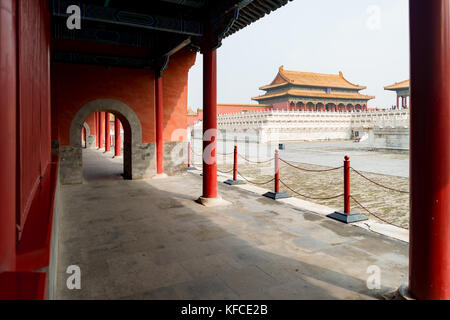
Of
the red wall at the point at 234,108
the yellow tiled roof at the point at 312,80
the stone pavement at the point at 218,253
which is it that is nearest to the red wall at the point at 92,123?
the stone pavement at the point at 218,253

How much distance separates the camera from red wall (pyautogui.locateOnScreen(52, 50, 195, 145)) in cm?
859

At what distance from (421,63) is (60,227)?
16.5 ft

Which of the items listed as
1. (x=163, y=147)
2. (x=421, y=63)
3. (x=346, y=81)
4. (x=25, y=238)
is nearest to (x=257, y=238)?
(x=421, y=63)

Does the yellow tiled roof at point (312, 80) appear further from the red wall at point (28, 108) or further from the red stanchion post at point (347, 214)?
the red wall at point (28, 108)

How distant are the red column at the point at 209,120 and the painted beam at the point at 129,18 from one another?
0.63 metres

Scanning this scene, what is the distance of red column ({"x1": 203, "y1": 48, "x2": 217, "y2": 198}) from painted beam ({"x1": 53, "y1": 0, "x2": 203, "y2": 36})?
0.63 m

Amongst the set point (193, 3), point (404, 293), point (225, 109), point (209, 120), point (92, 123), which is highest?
point (225, 109)

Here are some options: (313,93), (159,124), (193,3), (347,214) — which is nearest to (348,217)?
(347,214)

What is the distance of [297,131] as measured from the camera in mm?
37250

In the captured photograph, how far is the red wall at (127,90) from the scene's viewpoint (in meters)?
8.59

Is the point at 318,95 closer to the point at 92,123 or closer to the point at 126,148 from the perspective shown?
the point at 92,123

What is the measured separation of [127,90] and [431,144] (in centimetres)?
854

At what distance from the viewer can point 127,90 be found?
31.1 feet
